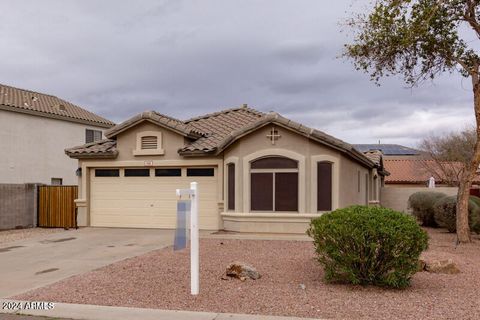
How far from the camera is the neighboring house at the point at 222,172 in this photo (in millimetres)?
16391

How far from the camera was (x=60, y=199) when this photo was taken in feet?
66.1

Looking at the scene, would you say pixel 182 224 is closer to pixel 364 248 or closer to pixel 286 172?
pixel 364 248

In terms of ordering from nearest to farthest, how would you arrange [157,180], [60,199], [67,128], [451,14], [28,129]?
[451,14]
[157,180]
[60,199]
[28,129]
[67,128]

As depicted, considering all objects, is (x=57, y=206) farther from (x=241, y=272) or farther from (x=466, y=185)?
(x=466, y=185)

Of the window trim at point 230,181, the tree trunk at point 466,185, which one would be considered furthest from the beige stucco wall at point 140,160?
the tree trunk at point 466,185

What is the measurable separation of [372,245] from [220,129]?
12.5 metres

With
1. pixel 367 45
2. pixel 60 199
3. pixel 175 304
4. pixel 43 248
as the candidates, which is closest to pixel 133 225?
pixel 60 199

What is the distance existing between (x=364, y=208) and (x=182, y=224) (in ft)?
10.1

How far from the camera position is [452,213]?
19.1 metres

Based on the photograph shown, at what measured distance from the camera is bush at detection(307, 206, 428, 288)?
8375 mm

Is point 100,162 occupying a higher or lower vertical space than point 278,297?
higher

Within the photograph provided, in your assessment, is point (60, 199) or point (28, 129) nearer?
point (60, 199)

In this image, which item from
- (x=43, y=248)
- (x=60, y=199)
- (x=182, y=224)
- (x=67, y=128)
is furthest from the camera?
(x=67, y=128)

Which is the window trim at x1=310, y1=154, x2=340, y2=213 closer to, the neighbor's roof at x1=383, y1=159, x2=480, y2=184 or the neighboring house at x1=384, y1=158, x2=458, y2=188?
the neighboring house at x1=384, y1=158, x2=458, y2=188
